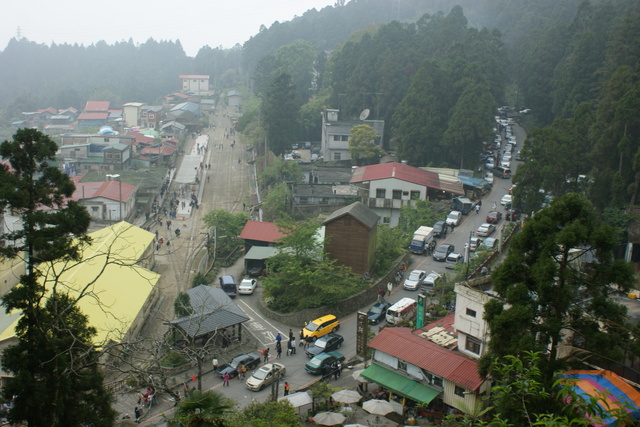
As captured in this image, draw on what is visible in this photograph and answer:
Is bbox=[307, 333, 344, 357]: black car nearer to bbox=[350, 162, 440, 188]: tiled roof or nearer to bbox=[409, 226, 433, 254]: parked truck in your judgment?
bbox=[409, 226, 433, 254]: parked truck

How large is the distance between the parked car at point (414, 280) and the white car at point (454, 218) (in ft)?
21.7

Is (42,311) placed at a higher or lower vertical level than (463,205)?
higher

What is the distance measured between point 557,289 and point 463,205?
2301cm

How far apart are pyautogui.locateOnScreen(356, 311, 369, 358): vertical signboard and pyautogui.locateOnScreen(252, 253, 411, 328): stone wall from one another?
10.6 feet

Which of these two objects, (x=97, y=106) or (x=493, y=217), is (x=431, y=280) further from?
(x=97, y=106)

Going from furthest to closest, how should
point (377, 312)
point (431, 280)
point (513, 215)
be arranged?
point (513, 215)
point (431, 280)
point (377, 312)

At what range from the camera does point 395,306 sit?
21359 mm

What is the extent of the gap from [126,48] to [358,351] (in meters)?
143

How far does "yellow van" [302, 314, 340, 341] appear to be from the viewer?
67.3ft

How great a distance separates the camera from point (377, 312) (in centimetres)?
2167

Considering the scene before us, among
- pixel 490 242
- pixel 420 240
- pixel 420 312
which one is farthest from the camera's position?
pixel 420 240

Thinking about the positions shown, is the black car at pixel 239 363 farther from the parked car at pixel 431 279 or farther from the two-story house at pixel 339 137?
the two-story house at pixel 339 137

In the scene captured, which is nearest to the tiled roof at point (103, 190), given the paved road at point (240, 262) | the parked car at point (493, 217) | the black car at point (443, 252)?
the paved road at point (240, 262)

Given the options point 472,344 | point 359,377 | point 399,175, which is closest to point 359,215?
point 359,377
